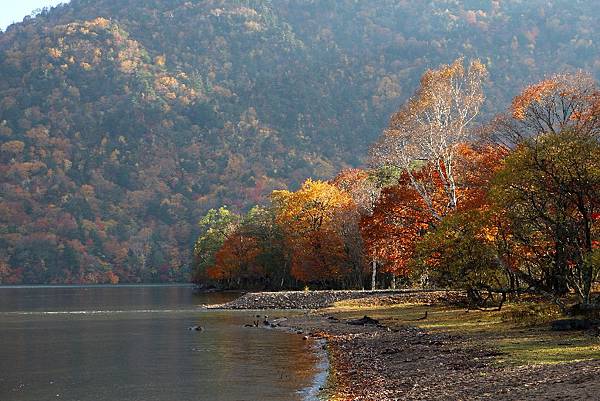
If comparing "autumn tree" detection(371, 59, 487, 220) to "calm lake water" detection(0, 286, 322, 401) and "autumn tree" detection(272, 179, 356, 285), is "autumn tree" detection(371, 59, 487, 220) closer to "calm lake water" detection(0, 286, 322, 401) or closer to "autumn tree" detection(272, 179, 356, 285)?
"calm lake water" detection(0, 286, 322, 401)

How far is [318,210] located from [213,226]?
6165 centimetres

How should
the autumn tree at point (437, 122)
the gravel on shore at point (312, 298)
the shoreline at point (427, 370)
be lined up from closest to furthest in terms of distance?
the shoreline at point (427, 370), the autumn tree at point (437, 122), the gravel on shore at point (312, 298)

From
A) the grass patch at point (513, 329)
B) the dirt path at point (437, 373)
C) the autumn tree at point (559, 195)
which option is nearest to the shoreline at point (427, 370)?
the dirt path at point (437, 373)

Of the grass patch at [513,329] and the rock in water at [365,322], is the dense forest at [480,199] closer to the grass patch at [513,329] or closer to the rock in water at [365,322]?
the grass patch at [513,329]

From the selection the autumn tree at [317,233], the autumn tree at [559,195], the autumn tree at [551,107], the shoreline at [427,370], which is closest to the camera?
the shoreline at [427,370]

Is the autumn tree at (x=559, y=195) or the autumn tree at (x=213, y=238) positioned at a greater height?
the autumn tree at (x=213, y=238)

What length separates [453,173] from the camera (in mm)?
58562

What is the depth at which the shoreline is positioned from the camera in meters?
20.0

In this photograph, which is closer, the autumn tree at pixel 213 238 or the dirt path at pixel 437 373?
the dirt path at pixel 437 373

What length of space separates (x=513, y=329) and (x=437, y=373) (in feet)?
33.8

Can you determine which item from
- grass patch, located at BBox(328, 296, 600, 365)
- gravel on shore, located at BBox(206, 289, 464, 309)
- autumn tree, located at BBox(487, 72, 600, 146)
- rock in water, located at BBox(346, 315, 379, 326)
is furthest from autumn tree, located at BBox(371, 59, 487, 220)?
gravel on shore, located at BBox(206, 289, 464, 309)

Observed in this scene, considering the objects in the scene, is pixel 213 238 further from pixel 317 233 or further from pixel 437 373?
pixel 437 373

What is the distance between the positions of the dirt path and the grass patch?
96 centimetres

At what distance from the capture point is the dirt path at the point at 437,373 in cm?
1972
